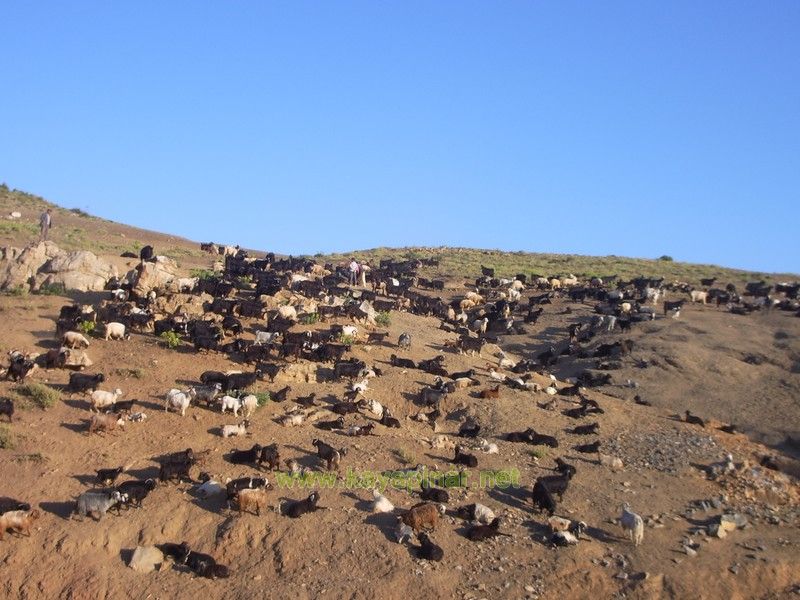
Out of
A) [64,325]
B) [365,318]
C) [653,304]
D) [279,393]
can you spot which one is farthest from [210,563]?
[653,304]

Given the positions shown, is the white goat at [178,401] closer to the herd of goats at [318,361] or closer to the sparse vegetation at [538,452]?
the herd of goats at [318,361]

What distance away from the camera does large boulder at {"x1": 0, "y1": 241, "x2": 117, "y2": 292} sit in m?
25.8

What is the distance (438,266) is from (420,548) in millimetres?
36647

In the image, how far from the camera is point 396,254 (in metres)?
59.2

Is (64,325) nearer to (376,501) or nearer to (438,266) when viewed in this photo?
(376,501)

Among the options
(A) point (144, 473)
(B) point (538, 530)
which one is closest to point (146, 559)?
(A) point (144, 473)

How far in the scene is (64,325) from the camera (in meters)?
21.2

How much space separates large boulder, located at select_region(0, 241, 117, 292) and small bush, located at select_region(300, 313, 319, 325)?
6935 mm

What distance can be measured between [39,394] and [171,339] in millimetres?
4548

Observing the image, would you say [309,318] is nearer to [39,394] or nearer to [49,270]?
[49,270]

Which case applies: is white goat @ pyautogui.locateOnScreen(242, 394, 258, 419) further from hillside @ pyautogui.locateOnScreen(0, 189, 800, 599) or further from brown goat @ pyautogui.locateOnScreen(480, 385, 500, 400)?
brown goat @ pyautogui.locateOnScreen(480, 385, 500, 400)

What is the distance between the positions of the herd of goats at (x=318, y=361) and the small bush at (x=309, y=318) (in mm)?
33

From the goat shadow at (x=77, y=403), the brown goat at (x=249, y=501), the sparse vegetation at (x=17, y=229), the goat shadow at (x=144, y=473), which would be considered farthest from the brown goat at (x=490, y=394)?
the sparse vegetation at (x=17, y=229)

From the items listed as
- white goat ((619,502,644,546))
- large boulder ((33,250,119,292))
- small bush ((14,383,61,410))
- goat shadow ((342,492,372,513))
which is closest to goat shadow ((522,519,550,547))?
white goat ((619,502,644,546))
